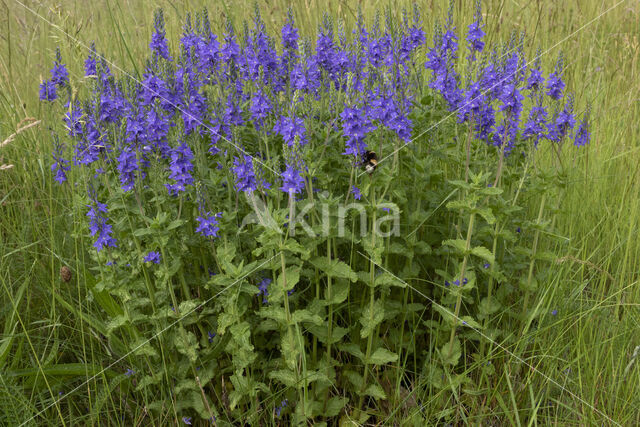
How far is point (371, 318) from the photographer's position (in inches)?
108

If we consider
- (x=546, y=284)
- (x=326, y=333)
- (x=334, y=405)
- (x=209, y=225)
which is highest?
(x=209, y=225)

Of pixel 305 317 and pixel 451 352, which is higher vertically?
pixel 305 317

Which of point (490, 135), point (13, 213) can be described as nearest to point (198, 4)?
point (13, 213)

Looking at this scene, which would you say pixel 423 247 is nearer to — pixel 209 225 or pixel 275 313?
pixel 275 313

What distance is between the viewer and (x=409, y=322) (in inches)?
128

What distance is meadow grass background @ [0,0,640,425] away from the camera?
2678 mm

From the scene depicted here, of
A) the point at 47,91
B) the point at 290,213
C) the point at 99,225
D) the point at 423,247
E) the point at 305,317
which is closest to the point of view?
the point at 305,317

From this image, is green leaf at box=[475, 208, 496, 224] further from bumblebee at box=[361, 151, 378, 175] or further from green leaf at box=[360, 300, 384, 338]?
green leaf at box=[360, 300, 384, 338]

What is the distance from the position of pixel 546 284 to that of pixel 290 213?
1.51 metres

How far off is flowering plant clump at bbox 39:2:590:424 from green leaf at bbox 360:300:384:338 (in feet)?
0.04

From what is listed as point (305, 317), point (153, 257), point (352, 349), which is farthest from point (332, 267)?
point (153, 257)

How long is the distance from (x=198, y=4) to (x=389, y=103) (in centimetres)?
565

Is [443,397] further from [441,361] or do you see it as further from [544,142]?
[544,142]

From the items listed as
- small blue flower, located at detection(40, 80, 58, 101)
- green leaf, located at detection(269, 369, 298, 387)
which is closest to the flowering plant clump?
green leaf, located at detection(269, 369, 298, 387)
